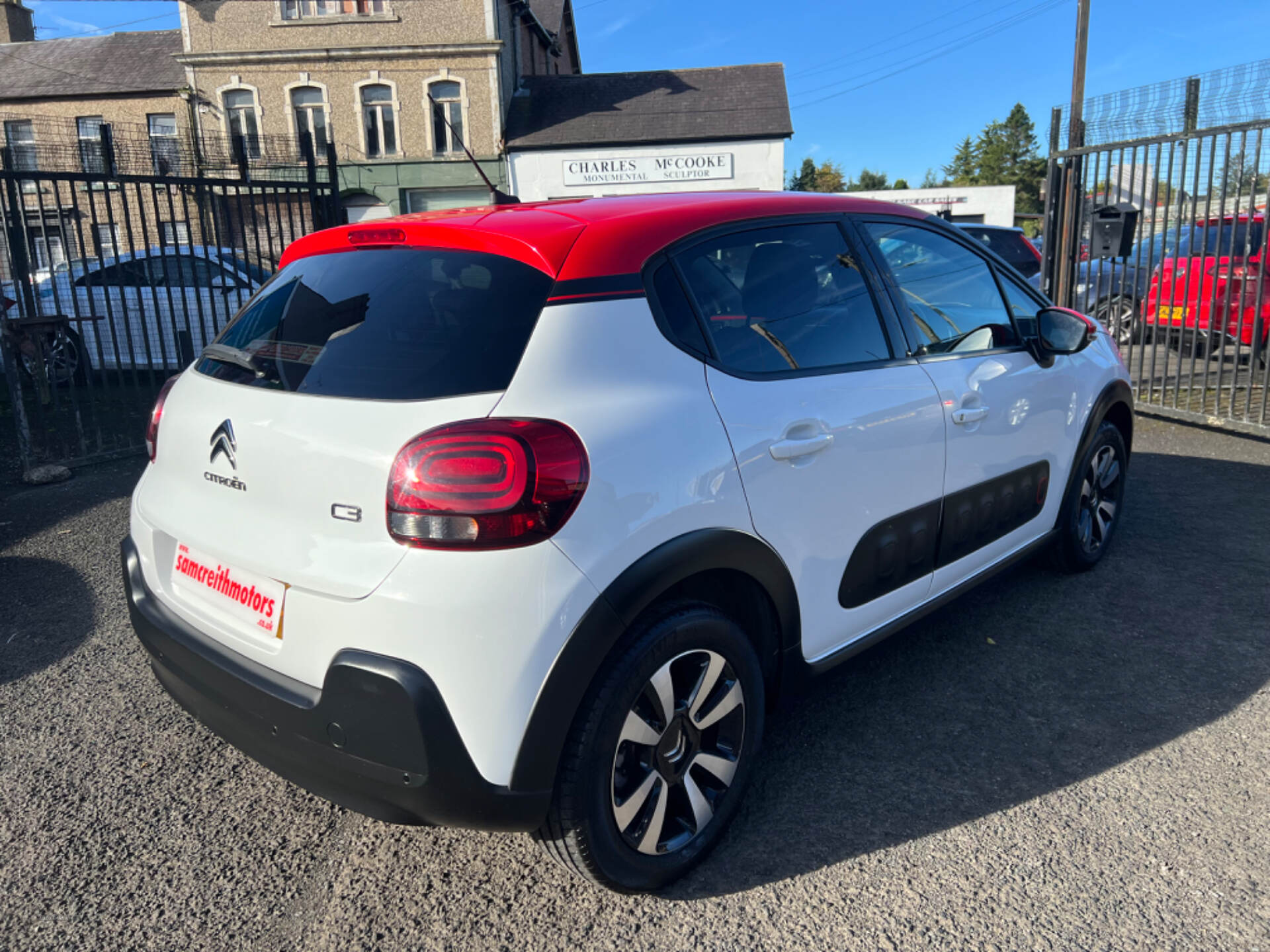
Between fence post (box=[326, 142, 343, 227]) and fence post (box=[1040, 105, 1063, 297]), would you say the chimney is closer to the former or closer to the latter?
fence post (box=[326, 142, 343, 227])

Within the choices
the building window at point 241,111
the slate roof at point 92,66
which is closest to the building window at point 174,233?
the building window at point 241,111

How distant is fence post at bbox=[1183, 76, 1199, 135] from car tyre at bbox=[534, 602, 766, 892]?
7.22 m

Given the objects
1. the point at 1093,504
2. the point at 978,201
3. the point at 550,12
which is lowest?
the point at 1093,504

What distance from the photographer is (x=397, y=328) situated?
219 centimetres

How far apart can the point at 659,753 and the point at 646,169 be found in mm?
29899

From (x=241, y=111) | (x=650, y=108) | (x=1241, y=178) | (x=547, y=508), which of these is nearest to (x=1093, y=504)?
(x=547, y=508)

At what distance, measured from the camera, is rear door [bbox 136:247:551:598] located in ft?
6.41

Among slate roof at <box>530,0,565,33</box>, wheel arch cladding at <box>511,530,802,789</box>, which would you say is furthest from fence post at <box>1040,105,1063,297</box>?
slate roof at <box>530,0,565,33</box>

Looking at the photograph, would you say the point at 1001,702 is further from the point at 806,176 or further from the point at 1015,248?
the point at 806,176

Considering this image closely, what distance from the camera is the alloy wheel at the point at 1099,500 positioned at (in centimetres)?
422

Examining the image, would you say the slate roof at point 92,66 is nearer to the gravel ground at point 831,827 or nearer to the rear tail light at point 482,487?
the gravel ground at point 831,827

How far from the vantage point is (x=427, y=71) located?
29.3 metres

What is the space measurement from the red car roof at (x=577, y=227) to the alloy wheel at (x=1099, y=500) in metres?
2.26

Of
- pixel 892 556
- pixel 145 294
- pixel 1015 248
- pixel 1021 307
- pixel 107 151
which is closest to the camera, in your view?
pixel 892 556
